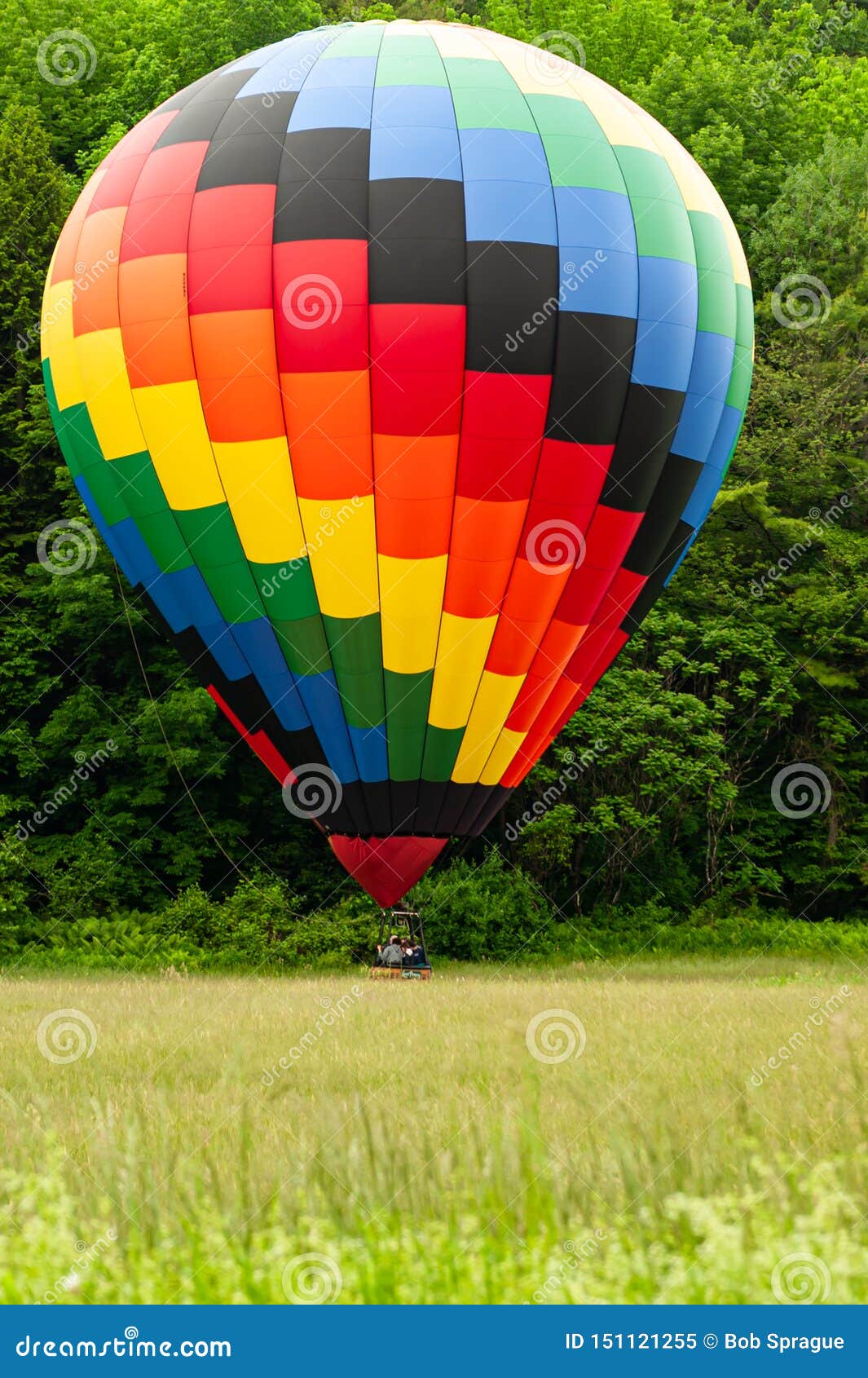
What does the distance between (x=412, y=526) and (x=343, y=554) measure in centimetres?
58

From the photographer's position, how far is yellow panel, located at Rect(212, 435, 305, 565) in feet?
34.1

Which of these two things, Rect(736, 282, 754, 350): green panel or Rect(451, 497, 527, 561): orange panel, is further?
Rect(736, 282, 754, 350): green panel

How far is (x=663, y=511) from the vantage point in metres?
11.6

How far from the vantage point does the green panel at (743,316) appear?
12031 millimetres

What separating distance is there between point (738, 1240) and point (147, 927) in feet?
53.0

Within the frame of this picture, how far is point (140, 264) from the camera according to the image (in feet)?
35.3

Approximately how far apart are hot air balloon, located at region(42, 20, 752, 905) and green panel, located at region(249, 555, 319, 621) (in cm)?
2

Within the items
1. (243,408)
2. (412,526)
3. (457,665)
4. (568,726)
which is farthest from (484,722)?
A: (568,726)

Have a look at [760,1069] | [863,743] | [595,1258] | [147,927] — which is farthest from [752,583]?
[595,1258]

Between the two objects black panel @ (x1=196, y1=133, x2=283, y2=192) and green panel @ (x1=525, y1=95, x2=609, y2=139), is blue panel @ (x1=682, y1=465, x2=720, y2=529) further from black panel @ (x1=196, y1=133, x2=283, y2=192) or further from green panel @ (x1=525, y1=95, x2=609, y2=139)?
black panel @ (x1=196, y1=133, x2=283, y2=192)

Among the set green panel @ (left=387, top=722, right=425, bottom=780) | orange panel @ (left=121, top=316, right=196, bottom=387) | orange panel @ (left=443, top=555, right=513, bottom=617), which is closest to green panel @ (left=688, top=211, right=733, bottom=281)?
orange panel @ (left=443, top=555, right=513, bottom=617)

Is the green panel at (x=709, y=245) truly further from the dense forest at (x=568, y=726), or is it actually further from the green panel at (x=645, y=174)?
the dense forest at (x=568, y=726)

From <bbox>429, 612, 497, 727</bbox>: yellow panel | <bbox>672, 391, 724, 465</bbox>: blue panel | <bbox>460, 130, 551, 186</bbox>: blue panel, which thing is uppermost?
<bbox>460, 130, 551, 186</bbox>: blue panel

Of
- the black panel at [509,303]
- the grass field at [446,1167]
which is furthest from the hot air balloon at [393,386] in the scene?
the grass field at [446,1167]
